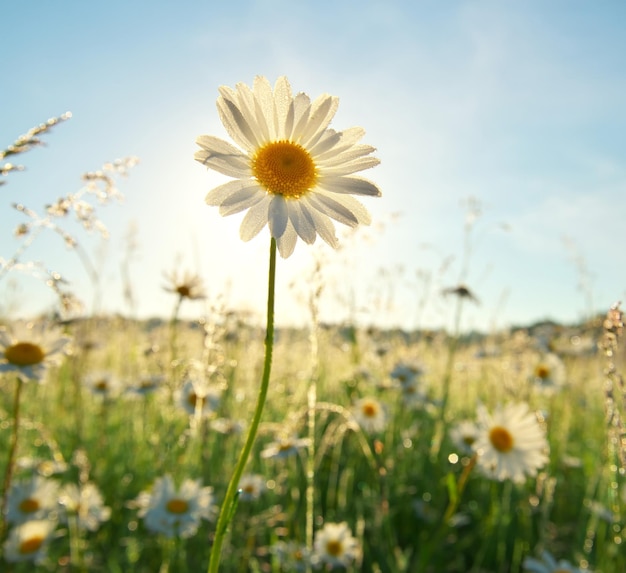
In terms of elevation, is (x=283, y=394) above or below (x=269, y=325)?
below

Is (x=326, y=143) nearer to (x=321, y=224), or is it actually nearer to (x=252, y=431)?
(x=321, y=224)

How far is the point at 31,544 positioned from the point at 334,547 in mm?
1129

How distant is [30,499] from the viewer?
2.40m

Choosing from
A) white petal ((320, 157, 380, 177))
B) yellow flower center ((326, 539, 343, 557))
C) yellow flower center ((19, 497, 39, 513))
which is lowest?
yellow flower center ((19, 497, 39, 513))

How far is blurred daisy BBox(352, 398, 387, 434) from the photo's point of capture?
3586 mm

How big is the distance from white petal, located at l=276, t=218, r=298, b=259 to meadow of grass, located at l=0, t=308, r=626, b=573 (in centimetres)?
67

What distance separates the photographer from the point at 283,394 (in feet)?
14.7

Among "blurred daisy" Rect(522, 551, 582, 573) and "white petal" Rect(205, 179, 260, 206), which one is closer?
"white petal" Rect(205, 179, 260, 206)

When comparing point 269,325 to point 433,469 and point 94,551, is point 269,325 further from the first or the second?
point 433,469

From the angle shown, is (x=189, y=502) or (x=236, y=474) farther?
(x=189, y=502)

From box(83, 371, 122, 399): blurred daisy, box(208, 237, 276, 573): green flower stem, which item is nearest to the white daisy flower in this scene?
box(83, 371, 122, 399): blurred daisy

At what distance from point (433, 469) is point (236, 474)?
9.33 ft

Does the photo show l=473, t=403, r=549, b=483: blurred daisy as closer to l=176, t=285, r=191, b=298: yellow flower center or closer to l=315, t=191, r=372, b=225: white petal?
l=176, t=285, r=191, b=298: yellow flower center

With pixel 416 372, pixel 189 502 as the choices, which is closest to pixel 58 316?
pixel 189 502
